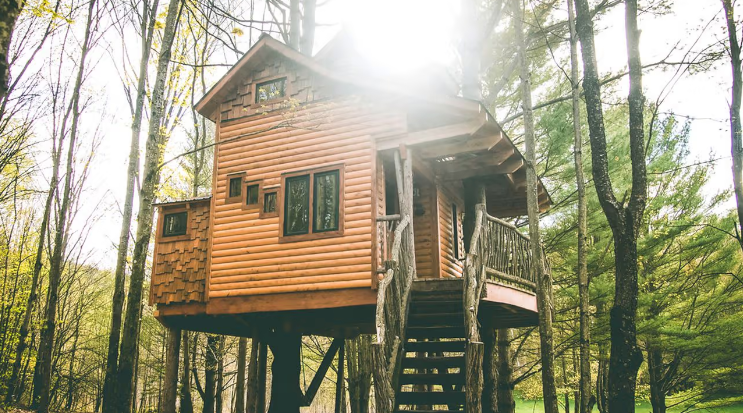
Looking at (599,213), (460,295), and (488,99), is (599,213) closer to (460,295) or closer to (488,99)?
(488,99)

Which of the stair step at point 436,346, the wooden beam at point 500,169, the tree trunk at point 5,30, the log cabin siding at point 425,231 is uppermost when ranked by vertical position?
the wooden beam at point 500,169

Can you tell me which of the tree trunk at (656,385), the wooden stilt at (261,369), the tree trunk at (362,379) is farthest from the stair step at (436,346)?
the tree trunk at (656,385)

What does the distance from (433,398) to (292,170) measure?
587 centimetres

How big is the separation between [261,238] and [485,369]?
5.77 metres

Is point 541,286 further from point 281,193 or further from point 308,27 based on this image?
point 308,27

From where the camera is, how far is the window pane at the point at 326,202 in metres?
11.3

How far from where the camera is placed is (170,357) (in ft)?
42.4

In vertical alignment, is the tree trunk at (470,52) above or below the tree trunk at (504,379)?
above

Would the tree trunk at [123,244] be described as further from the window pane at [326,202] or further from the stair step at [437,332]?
the stair step at [437,332]

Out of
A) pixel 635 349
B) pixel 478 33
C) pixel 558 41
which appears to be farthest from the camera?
pixel 478 33

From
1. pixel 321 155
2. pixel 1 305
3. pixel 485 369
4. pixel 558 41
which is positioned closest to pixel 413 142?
pixel 321 155

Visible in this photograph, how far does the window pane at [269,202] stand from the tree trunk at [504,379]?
27.2 feet

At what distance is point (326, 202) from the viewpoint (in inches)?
449

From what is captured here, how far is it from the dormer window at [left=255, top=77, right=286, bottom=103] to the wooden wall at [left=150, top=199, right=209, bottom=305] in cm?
284
